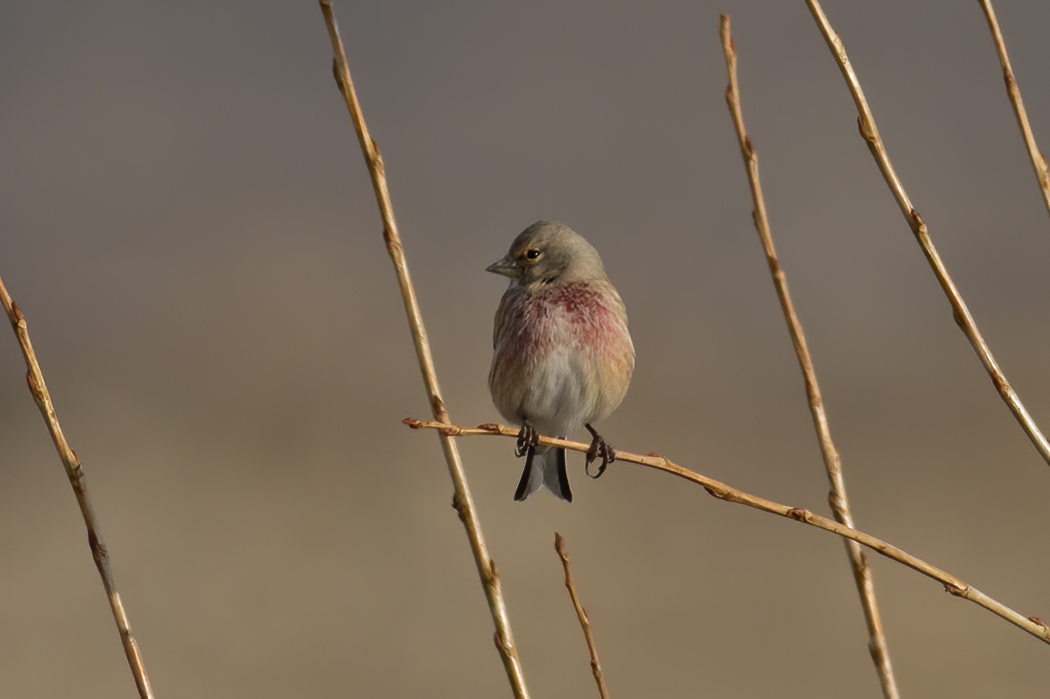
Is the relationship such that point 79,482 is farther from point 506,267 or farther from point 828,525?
point 506,267

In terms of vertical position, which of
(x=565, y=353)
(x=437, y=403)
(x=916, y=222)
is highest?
(x=565, y=353)

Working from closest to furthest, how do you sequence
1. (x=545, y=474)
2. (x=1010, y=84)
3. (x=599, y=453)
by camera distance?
(x=1010, y=84)
(x=599, y=453)
(x=545, y=474)

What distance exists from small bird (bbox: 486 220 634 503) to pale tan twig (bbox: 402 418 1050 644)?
104 cm

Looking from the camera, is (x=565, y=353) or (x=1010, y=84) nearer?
(x=1010, y=84)

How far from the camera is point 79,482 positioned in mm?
1285

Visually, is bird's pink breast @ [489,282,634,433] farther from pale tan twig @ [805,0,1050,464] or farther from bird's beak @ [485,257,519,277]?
pale tan twig @ [805,0,1050,464]

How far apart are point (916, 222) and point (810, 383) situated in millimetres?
291

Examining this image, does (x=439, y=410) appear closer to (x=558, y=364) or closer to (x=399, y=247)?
(x=399, y=247)

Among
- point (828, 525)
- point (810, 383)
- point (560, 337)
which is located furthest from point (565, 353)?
point (828, 525)

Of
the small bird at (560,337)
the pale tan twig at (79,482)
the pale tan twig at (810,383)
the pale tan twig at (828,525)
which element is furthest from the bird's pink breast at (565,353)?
the pale tan twig at (79,482)

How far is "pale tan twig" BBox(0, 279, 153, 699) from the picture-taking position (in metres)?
1.27

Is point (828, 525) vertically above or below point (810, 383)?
below

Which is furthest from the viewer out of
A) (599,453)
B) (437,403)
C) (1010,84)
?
(599,453)

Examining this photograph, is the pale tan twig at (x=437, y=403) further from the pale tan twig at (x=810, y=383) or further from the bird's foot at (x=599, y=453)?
the bird's foot at (x=599, y=453)
